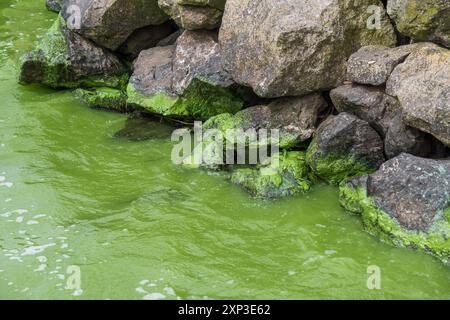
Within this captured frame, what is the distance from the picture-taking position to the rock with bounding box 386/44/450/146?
24.4ft

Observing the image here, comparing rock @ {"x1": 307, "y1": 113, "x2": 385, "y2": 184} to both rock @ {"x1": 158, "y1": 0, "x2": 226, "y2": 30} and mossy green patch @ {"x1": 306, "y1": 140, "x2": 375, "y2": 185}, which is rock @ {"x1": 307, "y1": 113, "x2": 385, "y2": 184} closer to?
mossy green patch @ {"x1": 306, "y1": 140, "x2": 375, "y2": 185}

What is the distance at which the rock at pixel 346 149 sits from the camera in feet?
27.6

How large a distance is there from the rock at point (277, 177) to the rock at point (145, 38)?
4.40 metres

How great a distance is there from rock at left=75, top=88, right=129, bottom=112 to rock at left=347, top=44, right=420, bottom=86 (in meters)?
4.70

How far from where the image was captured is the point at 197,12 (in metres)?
10.5

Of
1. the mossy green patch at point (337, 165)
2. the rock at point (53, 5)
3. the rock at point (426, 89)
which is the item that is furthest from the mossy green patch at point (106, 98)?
the rock at point (53, 5)

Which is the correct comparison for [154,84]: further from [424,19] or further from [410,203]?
[410,203]

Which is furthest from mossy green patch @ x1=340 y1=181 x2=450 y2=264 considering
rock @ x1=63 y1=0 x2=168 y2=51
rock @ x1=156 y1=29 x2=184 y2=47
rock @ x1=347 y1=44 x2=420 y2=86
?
rock @ x1=63 y1=0 x2=168 y2=51

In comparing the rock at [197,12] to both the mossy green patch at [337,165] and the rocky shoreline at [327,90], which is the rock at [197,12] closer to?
the rocky shoreline at [327,90]

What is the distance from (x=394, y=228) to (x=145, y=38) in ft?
22.6

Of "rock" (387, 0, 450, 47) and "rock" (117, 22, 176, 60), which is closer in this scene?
"rock" (387, 0, 450, 47)

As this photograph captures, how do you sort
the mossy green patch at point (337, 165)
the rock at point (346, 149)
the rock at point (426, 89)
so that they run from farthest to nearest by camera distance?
1. the mossy green patch at point (337, 165)
2. the rock at point (346, 149)
3. the rock at point (426, 89)

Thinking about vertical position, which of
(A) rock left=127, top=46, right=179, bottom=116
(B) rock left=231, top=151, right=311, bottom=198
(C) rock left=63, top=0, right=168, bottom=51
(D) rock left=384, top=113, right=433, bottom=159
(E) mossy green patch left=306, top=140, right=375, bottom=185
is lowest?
(B) rock left=231, top=151, right=311, bottom=198

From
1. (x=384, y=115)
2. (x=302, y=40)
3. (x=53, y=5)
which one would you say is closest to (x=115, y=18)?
(x=302, y=40)
